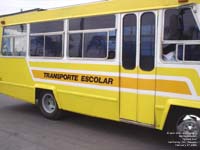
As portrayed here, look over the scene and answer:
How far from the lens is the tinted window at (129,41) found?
700 cm

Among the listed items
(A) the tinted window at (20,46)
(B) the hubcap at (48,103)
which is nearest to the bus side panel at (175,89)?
(B) the hubcap at (48,103)

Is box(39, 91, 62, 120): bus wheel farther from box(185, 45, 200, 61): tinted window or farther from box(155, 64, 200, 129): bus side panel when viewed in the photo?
box(185, 45, 200, 61): tinted window

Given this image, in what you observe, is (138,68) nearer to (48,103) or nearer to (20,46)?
(48,103)

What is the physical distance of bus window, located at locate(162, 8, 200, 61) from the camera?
6109 mm

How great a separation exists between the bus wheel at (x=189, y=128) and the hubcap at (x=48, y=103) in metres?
3.91

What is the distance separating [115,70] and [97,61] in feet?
1.90

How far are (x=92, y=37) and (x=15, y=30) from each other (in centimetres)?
334

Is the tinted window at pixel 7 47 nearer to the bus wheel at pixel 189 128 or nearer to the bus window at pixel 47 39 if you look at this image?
the bus window at pixel 47 39

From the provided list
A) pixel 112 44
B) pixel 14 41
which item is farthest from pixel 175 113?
pixel 14 41

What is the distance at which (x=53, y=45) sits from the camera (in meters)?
8.99

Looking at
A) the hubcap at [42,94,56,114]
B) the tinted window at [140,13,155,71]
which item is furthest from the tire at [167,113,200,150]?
the hubcap at [42,94,56,114]

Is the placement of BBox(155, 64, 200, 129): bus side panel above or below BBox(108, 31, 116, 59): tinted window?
below

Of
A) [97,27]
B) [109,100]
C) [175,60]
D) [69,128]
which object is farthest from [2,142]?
[175,60]

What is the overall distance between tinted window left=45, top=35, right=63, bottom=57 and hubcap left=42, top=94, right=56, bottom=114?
1117 mm
